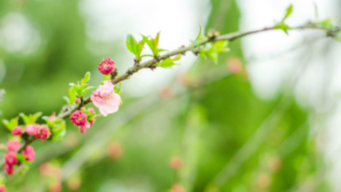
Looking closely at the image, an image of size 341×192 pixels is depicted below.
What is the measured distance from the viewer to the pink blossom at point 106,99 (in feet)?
1.76

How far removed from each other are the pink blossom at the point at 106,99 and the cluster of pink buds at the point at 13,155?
259 millimetres

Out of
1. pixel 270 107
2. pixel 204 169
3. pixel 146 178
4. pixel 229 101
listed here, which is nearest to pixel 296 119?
pixel 270 107

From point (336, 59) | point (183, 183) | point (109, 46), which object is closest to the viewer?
point (183, 183)

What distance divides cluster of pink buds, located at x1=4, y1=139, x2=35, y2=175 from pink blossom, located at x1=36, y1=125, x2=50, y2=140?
68 mm

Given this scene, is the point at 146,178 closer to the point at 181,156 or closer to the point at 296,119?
the point at 296,119

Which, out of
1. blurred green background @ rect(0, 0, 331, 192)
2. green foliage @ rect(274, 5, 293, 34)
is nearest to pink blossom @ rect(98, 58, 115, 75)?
green foliage @ rect(274, 5, 293, 34)

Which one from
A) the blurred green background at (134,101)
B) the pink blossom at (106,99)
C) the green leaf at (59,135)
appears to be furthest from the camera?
the blurred green background at (134,101)

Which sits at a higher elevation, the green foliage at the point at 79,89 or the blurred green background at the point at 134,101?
the blurred green background at the point at 134,101

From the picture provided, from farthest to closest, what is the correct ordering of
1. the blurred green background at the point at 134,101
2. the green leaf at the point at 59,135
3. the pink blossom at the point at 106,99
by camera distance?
1. the blurred green background at the point at 134,101
2. the green leaf at the point at 59,135
3. the pink blossom at the point at 106,99

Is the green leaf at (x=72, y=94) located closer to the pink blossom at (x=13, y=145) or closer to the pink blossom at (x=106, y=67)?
the pink blossom at (x=106, y=67)

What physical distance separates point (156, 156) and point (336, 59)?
5054mm

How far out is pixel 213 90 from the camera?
6.09 meters

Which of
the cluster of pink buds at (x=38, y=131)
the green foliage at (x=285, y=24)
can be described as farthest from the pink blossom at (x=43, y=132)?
the green foliage at (x=285, y=24)

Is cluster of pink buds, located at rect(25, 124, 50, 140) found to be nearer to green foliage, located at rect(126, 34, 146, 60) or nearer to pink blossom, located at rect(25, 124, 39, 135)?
pink blossom, located at rect(25, 124, 39, 135)
